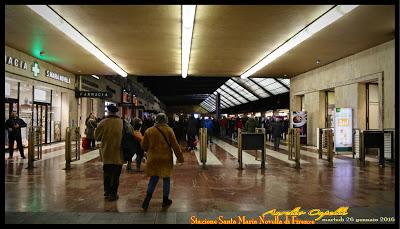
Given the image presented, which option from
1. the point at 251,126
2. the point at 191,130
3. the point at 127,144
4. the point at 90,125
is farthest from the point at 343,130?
the point at 90,125

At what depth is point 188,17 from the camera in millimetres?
8836

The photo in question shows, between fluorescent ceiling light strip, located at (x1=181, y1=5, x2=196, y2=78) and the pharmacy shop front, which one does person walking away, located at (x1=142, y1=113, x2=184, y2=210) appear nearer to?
fluorescent ceiling light strip, located at (x1=181, y1=5, x2=196, y2=78)

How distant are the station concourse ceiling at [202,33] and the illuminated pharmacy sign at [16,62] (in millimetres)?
563

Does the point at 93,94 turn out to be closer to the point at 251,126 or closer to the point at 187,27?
the point at 251,126

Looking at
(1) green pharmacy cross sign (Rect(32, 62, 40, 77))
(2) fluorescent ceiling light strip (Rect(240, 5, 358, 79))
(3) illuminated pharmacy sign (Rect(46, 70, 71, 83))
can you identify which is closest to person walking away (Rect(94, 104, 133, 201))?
(2) fluorescent ceiling light strip (Rect(240, 5, 358, 79))

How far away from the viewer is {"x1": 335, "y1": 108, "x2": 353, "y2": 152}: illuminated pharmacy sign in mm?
13586

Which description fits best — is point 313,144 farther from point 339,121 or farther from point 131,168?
point 131,168

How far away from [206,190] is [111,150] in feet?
6.90

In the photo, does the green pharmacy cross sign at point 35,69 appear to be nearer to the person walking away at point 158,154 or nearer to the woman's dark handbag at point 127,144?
the woman's dark handbag at point 127,144

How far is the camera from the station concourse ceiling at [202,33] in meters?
8.71

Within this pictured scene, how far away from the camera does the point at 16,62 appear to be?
13.2 m

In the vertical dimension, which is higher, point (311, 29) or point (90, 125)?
point (311, 29)
